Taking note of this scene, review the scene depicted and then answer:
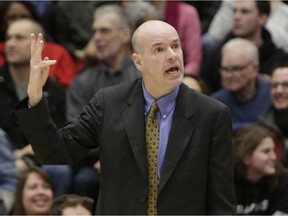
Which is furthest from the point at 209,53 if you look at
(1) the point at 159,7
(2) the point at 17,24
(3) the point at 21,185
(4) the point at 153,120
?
(4) the point at 153,120

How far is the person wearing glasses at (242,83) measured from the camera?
5.39 metres

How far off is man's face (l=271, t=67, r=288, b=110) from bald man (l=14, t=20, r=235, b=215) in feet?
7.64

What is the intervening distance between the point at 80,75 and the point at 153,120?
243 centimetres

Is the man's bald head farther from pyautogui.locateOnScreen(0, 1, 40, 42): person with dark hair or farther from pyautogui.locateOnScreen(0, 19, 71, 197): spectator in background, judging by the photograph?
pyautogui.locateOnScreen(0, 1, 40, 42): person with dark hair

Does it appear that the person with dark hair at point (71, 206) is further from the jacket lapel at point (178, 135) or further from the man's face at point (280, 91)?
the man's face at point (280, 91)

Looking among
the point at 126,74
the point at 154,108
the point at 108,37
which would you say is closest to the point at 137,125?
the point at 154,108

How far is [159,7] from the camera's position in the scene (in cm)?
600

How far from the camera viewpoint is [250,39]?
19.4 feet

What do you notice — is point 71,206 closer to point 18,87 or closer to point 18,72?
point 18,87

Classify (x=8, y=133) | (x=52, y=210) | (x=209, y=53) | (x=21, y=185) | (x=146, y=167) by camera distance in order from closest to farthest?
1. (x=146, y=167)
2. (x=52, y=210)
3. (x=21, y=185)
4. (x=8, y=133)
5. (x=209, y=53)

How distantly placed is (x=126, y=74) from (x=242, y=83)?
798mm

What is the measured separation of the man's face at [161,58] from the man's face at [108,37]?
2411 millimetres

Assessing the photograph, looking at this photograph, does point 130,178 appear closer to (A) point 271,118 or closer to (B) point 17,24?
(A) point 271,118

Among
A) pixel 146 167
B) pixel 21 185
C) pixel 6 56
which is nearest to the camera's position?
pixel 146 167
